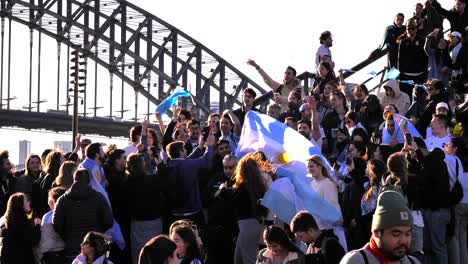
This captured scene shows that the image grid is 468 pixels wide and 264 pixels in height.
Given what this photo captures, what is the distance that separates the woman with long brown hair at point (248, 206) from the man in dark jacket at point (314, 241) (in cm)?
192

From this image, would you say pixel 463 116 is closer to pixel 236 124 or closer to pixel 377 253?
pixel 236 124

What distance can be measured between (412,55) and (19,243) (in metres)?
6.39

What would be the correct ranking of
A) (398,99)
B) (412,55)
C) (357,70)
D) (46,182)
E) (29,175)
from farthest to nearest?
(357,70)
(412,55)
(398,99)
(29,175)
(46,182)

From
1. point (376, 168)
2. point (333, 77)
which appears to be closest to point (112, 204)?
point (376, 168)

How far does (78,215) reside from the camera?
1416 cm

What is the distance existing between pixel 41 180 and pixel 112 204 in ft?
3.29

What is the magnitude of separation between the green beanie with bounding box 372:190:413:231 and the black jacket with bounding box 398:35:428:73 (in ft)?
33.5

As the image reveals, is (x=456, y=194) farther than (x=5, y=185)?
No

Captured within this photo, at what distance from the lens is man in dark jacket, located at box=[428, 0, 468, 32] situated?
1898 centimetres

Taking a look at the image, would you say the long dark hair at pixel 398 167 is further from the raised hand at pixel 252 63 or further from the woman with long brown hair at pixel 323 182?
the raised hand at pixel 252 63

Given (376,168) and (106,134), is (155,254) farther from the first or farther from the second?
(106,134)

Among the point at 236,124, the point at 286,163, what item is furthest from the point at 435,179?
the point at 236,124

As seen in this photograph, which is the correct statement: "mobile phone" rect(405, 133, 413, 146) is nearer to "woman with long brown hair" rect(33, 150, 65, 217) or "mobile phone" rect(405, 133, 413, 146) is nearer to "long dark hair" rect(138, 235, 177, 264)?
"woman with long brown hair" rect(33, 150, 65, 217)

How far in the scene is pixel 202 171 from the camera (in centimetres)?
1548
